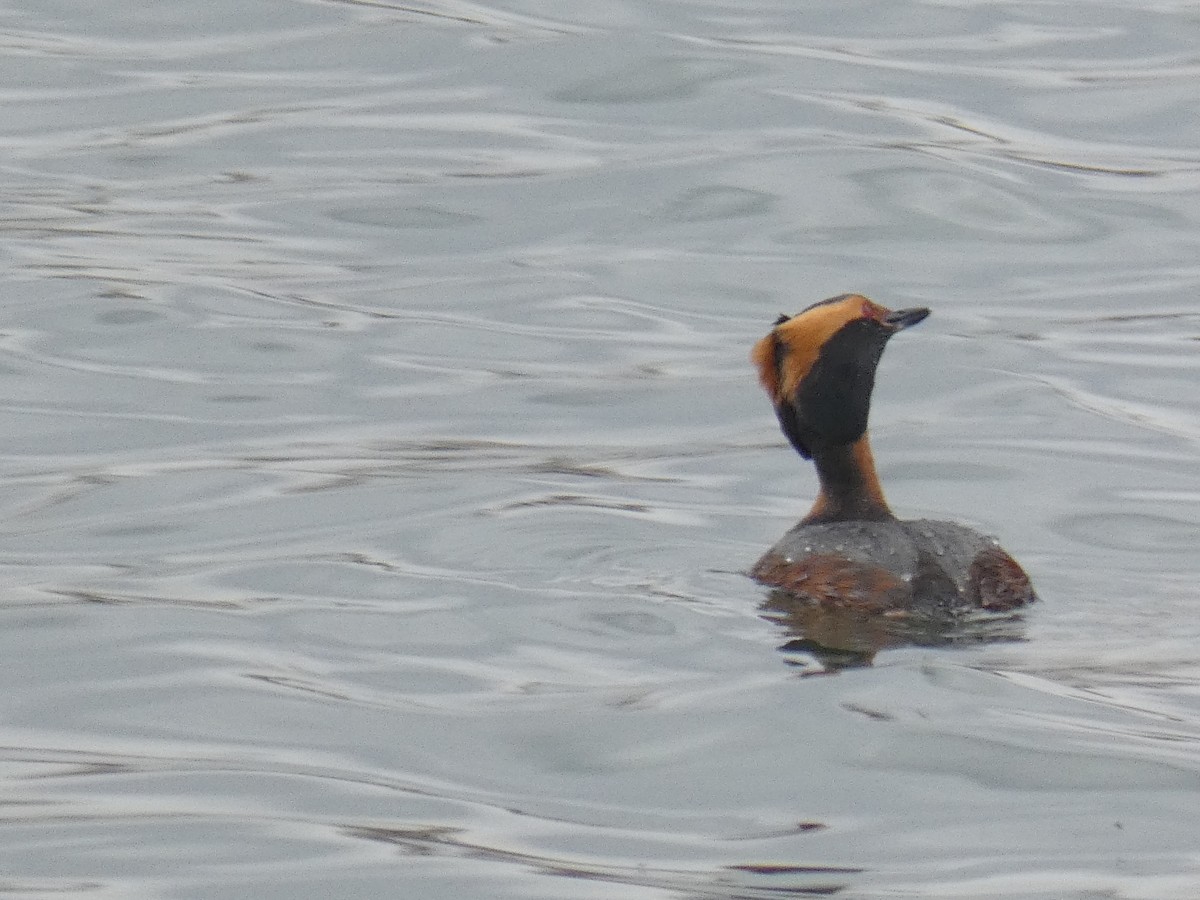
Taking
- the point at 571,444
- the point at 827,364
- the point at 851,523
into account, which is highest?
the point at 827,364

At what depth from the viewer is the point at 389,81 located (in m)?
21.3

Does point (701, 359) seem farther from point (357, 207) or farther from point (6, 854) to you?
point (6, 854)

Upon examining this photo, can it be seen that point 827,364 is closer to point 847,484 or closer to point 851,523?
point 847,484

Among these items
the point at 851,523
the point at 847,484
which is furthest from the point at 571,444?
the point at 851,523

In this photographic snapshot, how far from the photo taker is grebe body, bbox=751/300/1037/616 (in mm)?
9570

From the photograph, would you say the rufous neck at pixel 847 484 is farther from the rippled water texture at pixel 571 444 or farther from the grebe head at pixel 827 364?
the rippled water texture at pixel 571 444

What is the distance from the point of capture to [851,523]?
10.1 m

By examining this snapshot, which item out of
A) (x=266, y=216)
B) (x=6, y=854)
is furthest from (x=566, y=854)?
(x=266, y=216)

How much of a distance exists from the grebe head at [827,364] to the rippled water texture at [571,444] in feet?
2.43

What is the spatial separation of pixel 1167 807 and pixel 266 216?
11725mm

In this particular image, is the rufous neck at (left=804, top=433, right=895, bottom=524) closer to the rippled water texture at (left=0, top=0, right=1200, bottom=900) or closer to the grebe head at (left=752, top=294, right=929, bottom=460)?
the grebe head at (left=752, top=294, right=929, bottom=460)

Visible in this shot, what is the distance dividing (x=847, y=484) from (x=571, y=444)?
3.18m

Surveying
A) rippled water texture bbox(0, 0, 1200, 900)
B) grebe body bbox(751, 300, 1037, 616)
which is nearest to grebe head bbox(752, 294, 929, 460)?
grebe body bbox(751, 300, 1037, 616)

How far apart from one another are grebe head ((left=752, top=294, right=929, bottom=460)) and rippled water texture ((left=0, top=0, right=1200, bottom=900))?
2.43ft
